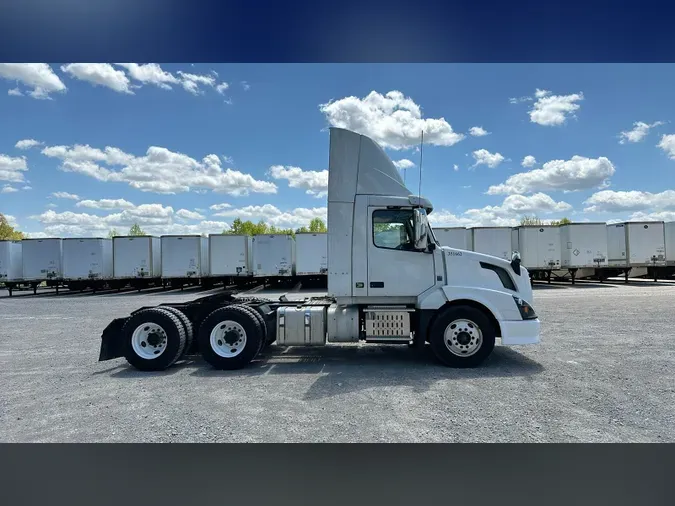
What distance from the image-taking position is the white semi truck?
282 inches

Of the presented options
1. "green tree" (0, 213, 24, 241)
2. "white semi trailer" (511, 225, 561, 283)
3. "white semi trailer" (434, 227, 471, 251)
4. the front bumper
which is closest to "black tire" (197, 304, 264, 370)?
the front bumper

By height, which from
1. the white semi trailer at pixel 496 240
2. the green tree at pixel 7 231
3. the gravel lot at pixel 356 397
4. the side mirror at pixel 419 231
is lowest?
the gravel lot at pixel 356 397

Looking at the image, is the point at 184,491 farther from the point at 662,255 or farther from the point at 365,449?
the point at 662,255

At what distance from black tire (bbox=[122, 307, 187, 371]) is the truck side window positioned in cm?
399

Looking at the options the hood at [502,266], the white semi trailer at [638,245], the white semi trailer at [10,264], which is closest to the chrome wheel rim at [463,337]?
the hood at [502,266]

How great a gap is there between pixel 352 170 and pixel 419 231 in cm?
169

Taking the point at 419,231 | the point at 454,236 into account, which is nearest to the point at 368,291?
the point at 419,231

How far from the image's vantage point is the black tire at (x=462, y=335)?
6965 mm

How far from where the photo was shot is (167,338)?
7.19 m

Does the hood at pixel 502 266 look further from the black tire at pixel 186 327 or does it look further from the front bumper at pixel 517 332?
the black tire at pixel 186 327

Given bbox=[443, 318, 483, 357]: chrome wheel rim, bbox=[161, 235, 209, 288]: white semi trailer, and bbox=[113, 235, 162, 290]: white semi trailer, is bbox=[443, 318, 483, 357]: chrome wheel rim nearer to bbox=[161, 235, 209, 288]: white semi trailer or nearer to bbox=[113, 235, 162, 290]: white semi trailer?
bbox=[161, 235, 209, 288]: white semi trailer

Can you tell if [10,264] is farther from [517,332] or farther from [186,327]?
[517,332]

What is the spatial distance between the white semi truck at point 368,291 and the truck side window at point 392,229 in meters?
0.02
